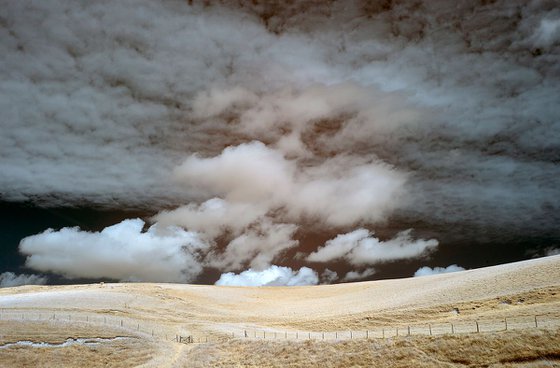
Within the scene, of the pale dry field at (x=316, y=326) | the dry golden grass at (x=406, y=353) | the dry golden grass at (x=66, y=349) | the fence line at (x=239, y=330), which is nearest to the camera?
the dry golden grass at (x=406, y=353)

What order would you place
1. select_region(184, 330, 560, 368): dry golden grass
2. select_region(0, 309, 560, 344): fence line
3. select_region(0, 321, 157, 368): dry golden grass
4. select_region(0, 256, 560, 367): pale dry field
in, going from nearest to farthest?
select_region(184, 330, 560, 368): dry golden grass < select_region(0, 256, 560, 367): pale dry field < select_region(0, 321, 157, 368): dry golden grass < select_region(0, 309, 560, 344): fence line

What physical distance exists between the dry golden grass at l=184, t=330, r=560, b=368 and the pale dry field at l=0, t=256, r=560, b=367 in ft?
0.25

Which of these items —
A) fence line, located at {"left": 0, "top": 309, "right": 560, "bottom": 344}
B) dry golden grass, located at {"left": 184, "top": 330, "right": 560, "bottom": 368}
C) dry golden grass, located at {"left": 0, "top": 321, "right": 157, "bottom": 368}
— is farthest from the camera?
fence line, located at {"left": 0, "top": 309, "right": 560, "bottom": 344}

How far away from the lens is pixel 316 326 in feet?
177

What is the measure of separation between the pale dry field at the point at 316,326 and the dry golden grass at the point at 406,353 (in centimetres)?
8

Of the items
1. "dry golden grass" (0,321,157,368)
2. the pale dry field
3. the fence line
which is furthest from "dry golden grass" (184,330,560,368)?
"dry golden grass" (0,321,157,368)

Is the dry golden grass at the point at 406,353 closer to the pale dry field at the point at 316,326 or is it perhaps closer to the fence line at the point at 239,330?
the pale dry field at the point at 316,326

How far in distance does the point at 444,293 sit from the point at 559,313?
23035mm

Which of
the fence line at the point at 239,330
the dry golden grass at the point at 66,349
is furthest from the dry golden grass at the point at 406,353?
the dry golden grass at the point at 66,349

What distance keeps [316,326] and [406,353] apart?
23.3 m

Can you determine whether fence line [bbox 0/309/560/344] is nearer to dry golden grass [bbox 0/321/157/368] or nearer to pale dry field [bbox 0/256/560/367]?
pale dry field [bbox 0/256/560/367]

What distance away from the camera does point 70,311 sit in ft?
186

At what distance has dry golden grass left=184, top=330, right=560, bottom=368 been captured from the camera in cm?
2839

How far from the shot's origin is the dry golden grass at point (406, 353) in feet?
93.1
